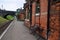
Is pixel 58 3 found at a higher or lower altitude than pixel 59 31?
higher

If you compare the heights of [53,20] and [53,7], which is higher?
[53,7]

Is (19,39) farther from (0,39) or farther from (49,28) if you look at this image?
(49,28)

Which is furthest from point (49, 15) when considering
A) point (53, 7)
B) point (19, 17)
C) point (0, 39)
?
point (19, 17)

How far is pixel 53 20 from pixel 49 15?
135 cm

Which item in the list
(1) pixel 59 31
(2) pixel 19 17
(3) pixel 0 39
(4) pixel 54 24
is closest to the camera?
(1) pixel 59 31

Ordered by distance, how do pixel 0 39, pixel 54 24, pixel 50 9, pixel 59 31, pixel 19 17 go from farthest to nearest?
pixel 19 17, pixel 0 39, pixel 50 9, pixel 54 24, pixel 59 31

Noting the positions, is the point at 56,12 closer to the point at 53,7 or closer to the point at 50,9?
the point at 53,7

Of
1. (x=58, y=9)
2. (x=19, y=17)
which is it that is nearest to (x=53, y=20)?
(x=58, y=9)

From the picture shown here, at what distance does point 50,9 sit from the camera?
13.1 meters

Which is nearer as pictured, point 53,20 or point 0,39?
point 53,20

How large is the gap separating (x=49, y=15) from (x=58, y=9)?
7.72ft

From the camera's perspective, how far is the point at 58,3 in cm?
1123

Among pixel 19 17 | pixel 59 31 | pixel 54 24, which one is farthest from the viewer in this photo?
pixel 19 17

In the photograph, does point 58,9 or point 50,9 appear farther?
point 50,9
